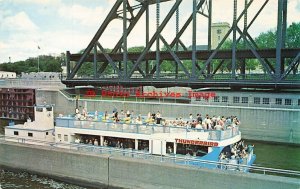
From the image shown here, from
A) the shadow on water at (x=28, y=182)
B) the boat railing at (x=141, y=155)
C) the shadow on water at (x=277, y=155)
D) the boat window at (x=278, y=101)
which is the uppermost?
the boat window at (x=278, y=101)

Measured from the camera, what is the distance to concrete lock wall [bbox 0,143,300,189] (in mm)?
14523

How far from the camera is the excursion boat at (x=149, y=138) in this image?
56.3ft

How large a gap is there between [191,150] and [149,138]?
7.93 ft

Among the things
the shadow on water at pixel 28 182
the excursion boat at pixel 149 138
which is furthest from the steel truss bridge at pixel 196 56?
the shadow on water at pixel 28 182

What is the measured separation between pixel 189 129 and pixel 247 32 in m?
27.2

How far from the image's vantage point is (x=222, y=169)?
15.6 m

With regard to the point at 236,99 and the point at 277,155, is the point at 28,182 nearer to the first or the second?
the point at 277,155

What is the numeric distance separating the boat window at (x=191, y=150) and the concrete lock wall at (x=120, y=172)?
192 centimetres

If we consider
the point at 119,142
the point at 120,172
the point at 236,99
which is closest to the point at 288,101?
the point at 236,99

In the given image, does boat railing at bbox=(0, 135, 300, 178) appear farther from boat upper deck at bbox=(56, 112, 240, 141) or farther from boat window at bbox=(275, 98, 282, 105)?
boat window at bbox=(275, 98, 282, 105)

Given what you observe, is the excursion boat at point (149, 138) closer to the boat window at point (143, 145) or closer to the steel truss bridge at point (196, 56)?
the boat window at point (143, 145)

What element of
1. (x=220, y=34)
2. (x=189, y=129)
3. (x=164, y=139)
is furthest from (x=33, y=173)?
(x=220, y=34)

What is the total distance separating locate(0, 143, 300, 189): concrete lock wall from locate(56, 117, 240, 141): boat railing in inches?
77.3

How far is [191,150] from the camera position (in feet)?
58.9
